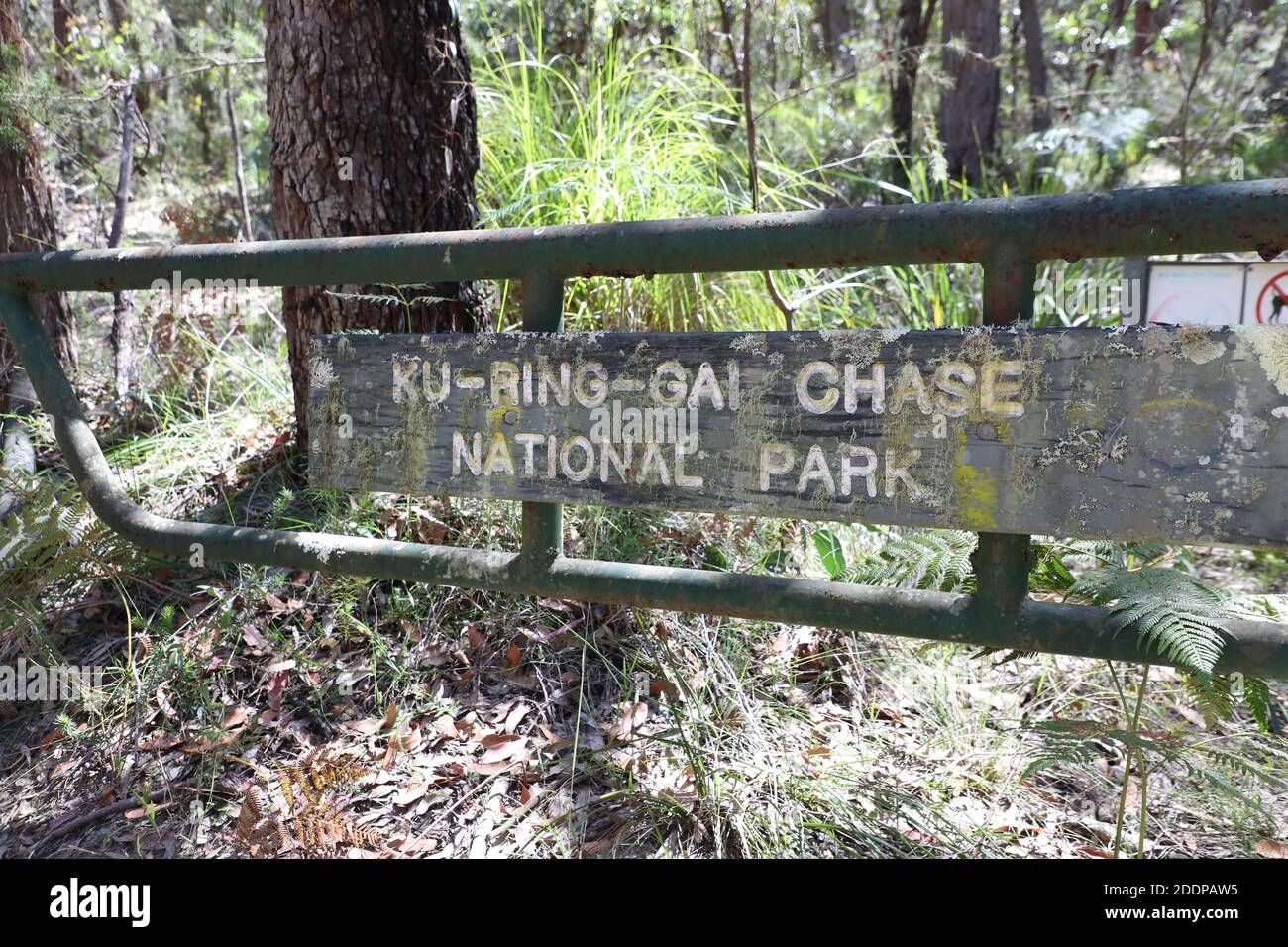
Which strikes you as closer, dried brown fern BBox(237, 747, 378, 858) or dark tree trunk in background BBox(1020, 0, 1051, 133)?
dried brown fern BBox(237, 747, 378, 858)

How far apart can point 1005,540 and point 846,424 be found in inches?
11.8

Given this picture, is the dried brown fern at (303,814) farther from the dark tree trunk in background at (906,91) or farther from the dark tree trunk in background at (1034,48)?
the dark tree trunk in background at (1034,48)

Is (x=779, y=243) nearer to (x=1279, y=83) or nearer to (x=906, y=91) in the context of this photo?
(x=906, y=91)

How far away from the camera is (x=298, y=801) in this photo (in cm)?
223

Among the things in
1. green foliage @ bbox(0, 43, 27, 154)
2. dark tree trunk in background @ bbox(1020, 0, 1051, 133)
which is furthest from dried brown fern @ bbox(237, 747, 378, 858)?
dark tree trunk in background @ bbox(1020, 0, 1051, 133)

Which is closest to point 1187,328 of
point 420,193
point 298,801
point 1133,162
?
point 298,801

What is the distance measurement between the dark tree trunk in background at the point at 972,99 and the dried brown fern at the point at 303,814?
6.85 meters

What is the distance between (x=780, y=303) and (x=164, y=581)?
2.19 meters

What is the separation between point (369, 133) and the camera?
3037mm

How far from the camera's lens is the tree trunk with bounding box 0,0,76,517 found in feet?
14.0

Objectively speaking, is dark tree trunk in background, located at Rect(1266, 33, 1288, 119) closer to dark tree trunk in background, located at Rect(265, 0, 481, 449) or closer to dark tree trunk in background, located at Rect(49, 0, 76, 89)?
dark tree trunk in background, located at Rect(265, 0, 481, 449)

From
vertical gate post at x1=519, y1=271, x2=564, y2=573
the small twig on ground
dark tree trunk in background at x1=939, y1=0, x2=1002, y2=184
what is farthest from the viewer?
dark tree trunk in background at x1=939, y1=0, x2=1002, y2=184

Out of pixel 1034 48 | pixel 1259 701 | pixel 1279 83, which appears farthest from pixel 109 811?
pixel 1034 48

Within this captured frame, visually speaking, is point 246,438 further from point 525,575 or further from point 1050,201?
point 1050,201
